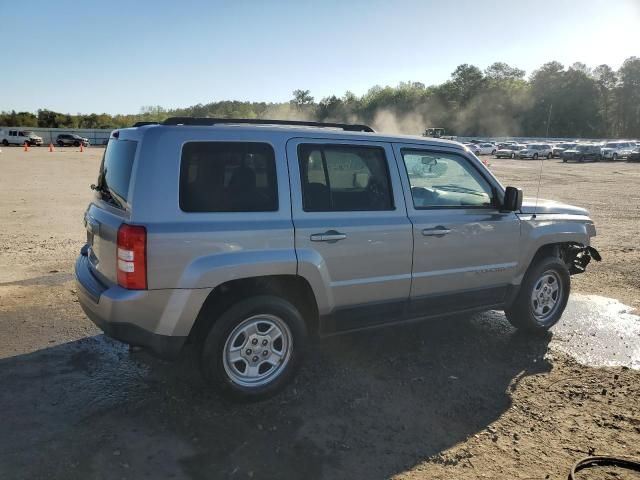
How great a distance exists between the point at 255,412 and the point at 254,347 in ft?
1.48

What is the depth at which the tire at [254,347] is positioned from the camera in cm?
363

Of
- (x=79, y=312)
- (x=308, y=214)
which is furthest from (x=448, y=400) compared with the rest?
(x=79, y=312)

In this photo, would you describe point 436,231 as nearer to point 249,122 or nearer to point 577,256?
point 249,122

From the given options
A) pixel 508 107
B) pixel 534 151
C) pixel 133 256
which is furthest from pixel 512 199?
pixel 508 107

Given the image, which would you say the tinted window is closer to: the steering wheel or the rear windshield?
the steering wheel

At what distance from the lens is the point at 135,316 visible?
11.2ft

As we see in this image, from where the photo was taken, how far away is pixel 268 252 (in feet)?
12.0

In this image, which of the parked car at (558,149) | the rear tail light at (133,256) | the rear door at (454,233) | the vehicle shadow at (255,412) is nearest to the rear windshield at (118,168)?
the rear tail light at (133,256)

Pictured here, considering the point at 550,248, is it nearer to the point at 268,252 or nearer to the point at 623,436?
the point at 623,436

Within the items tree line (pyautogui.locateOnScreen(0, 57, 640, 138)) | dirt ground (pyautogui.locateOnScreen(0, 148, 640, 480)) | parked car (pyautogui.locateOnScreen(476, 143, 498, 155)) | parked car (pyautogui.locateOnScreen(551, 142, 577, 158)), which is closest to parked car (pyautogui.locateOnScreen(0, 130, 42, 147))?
tree line (pyautogui.locateOnScreen(0, 57, 640, 138))

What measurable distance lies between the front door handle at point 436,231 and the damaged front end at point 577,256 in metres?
2.07

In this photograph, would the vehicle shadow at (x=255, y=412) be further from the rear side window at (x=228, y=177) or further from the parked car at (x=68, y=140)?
the parked car at (x=68, y=140)

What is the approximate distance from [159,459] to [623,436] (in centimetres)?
300

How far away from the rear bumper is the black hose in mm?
2615
